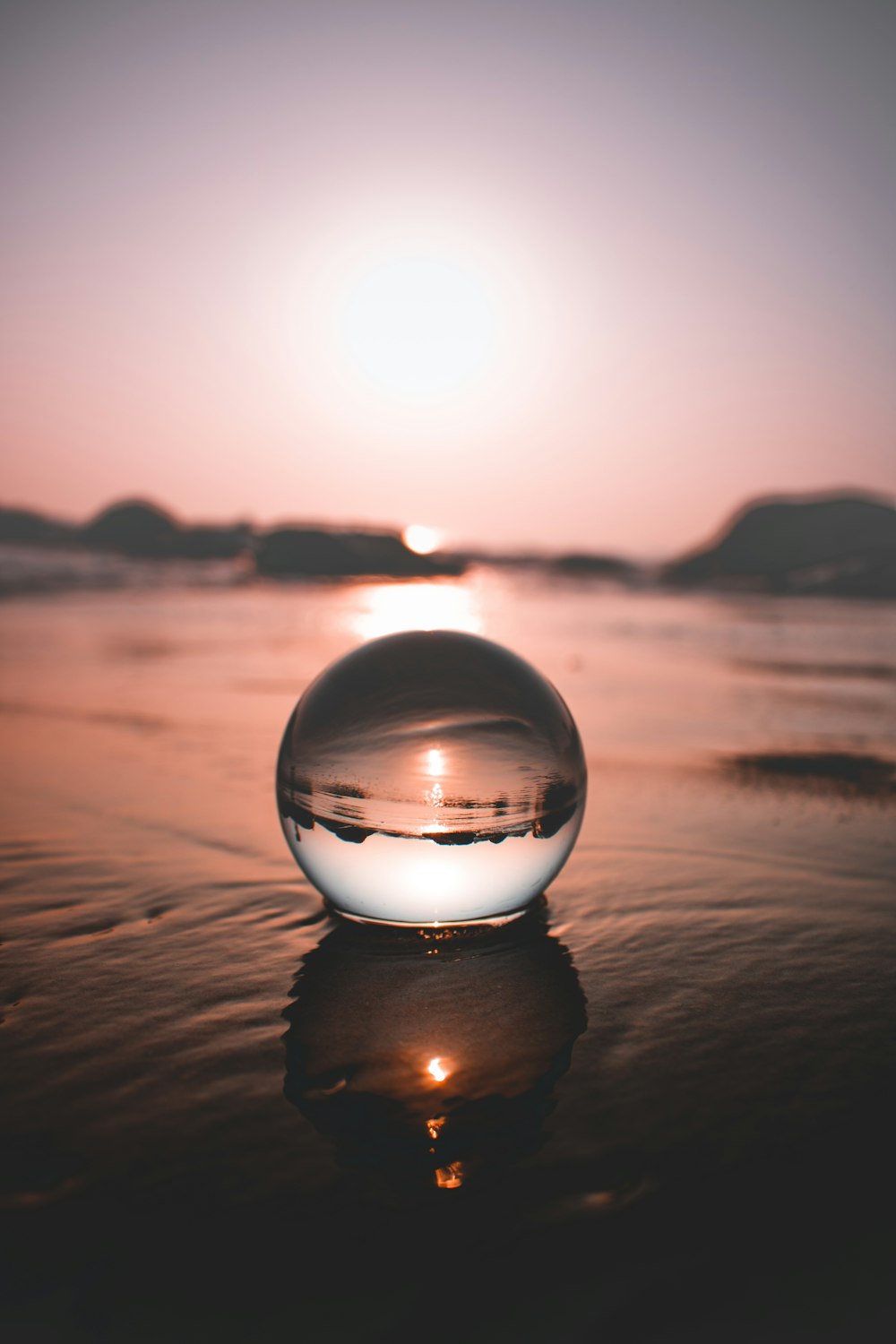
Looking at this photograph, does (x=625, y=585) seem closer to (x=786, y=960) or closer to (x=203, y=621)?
(x=203, y=621)

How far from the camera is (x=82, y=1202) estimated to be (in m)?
1.78

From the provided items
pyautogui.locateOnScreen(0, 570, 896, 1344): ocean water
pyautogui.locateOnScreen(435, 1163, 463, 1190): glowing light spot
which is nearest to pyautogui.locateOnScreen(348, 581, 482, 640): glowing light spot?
pyautogui.locateOnScreen(0, 570, 896, 1344): ocean water

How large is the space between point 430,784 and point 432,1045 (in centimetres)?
76

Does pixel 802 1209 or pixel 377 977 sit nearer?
pixel 802 1209

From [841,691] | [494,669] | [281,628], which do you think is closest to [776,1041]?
[494,669]

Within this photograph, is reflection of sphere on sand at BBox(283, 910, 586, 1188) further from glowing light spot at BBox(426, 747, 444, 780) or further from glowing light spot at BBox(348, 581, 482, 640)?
glowing light spot at BBox(348, 581, 482, 640)

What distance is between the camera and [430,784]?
2.86 metres

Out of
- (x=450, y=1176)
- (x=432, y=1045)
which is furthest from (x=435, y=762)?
(x=450, y=1176)

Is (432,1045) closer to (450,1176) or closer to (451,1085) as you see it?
(451,1085)

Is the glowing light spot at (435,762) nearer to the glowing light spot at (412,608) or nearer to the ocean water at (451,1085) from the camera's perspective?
the ocean water at (451,1085)

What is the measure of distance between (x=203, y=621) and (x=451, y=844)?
1672cm

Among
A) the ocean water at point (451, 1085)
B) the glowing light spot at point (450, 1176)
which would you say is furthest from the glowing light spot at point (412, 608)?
the glowing light spot at point (450, 1176)

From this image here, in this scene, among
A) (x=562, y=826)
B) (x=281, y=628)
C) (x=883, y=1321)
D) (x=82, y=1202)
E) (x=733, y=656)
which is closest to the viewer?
(x=883, y=1321)

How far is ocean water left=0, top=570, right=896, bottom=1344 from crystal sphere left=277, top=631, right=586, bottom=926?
0.67 feet
